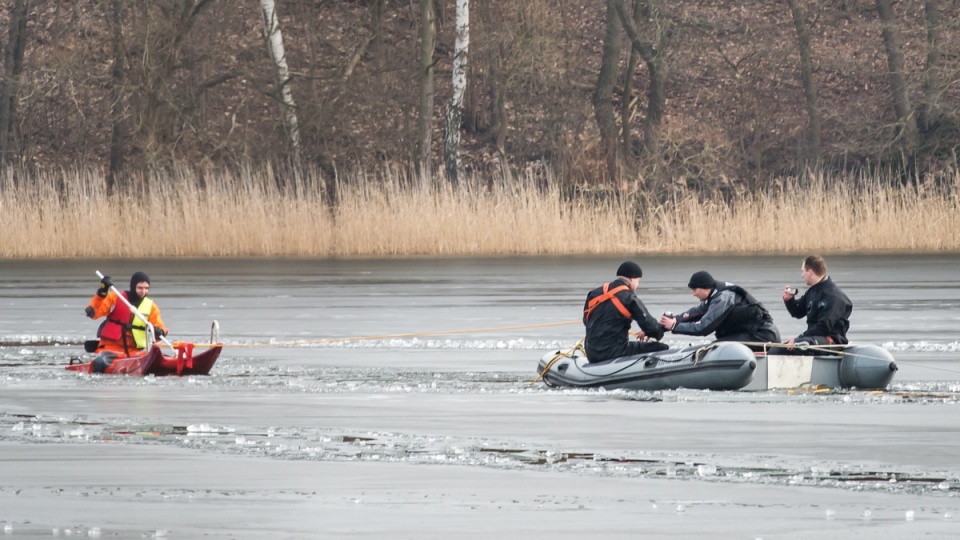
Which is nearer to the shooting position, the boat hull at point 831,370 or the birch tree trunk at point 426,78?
the boat hull at point 831,370

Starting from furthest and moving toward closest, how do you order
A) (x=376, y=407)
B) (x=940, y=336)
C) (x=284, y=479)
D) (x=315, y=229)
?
(x=315, y=229) → (x=940, y=336) → (x=376, y=407) → (x=284, y=479)

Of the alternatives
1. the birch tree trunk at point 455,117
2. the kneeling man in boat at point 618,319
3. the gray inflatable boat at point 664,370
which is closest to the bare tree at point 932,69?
the birch tree trunk at point 455,117

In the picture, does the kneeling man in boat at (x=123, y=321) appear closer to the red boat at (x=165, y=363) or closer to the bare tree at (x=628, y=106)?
the red boat at (x=165, y=363)

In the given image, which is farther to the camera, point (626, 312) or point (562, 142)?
point (562, 142)

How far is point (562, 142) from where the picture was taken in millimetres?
45656

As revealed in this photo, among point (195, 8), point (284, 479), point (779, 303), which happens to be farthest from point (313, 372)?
point (195, 8)

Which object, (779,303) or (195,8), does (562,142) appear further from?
(779,303)

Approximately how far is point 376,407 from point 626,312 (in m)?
2.61

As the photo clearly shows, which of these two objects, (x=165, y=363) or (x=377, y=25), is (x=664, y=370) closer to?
(x=165, y=363)

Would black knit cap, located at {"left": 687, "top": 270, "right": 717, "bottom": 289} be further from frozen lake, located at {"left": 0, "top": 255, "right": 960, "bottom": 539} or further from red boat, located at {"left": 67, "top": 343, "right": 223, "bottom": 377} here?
red boat, located at {"left": 67, "top": 343, "right": 223, "bottom": 377}

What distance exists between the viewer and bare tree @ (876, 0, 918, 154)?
44.8 meters

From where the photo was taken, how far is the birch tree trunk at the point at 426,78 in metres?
43.2

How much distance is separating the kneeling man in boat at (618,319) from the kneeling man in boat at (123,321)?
4.16 m

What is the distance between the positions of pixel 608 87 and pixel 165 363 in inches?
1244
